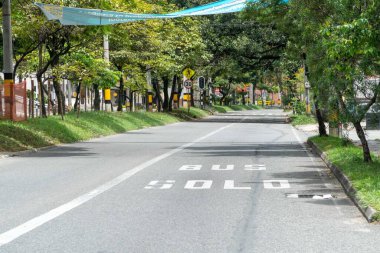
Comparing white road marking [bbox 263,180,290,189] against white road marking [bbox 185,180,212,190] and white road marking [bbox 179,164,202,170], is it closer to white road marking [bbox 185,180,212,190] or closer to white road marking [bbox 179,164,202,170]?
white road marking [bbox 185,180,212,190]

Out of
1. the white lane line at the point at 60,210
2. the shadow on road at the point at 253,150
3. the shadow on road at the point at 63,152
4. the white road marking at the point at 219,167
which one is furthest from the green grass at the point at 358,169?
the shadow on road at the point at 63,152

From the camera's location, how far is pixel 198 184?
13008 mm

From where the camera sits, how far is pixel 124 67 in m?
43.0

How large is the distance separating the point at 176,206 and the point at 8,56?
15228 millimetres

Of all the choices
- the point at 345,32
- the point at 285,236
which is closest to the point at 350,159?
the point at 345,32

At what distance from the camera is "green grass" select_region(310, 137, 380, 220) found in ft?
33.0

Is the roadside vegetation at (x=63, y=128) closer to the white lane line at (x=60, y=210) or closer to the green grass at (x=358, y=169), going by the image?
the white lane line at (x=60, y=210)

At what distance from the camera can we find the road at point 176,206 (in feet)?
25.0

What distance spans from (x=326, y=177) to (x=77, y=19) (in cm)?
970

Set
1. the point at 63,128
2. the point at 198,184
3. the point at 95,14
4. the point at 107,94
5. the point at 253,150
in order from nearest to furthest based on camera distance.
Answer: the point at 198,184 → the point at 95,14 → the point at 253,150 → the point at 63,128 → the point at 107,94

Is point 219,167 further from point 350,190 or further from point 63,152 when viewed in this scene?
point 63,152

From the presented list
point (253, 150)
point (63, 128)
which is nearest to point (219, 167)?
point (253, 150)

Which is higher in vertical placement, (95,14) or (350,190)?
(95,14)

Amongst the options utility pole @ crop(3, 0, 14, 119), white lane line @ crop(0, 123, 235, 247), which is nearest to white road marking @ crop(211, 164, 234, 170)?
white lane line @ crop(0, 123, 235, 247)
